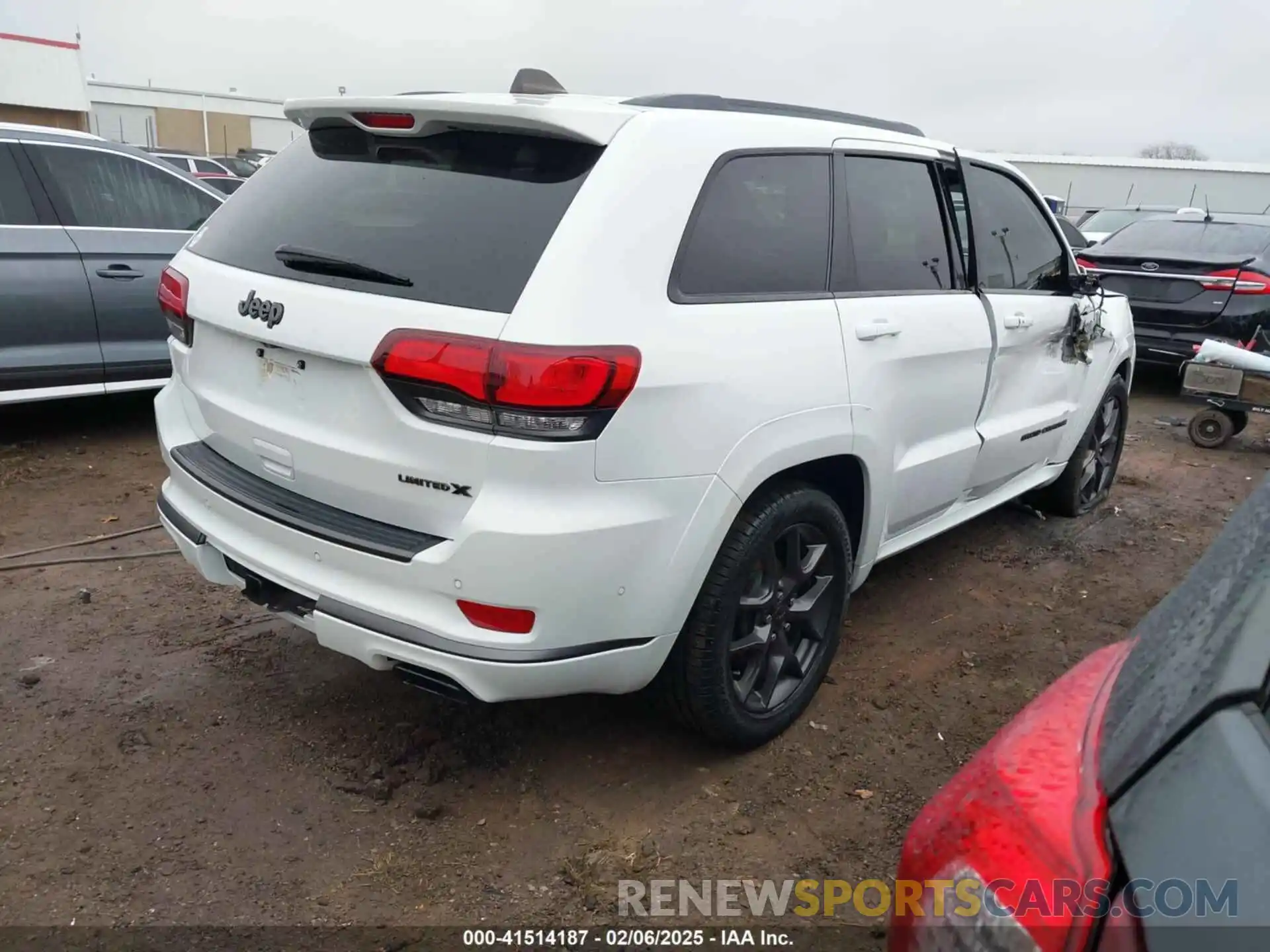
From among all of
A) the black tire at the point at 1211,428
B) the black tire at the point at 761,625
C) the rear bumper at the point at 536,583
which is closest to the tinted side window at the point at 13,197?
the rear bumper at the point at 536,583

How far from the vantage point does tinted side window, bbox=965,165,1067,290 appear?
3887mm

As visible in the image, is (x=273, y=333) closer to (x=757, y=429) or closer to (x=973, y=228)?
(x=757, y=429)

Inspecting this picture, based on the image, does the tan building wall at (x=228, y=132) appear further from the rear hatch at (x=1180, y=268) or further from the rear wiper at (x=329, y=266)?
the rear wiper at (x=329, y=266)

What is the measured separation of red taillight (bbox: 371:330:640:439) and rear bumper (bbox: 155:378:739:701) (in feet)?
0.49

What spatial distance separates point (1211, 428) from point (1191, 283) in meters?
1.62

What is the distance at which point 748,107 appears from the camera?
9.69 feet

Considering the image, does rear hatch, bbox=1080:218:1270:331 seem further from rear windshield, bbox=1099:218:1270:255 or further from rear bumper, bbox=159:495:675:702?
rear bumper, bbox=159:495:675:702

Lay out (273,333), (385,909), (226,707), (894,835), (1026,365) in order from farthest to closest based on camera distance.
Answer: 1. (1026,365)
2. (226,707)
3. (894,835)
4. (273,333)
5. (385,909)

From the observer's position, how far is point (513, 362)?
7.07 feet

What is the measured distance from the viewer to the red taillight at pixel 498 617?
228cm

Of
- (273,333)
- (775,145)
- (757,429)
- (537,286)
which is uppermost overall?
(775,145)

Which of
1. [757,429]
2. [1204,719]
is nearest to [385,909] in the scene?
[757,429]

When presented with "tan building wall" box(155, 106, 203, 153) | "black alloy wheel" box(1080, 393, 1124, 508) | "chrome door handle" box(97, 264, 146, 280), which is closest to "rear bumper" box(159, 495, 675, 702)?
"black alloy wheel" box(1080, 393, 1124, 508)

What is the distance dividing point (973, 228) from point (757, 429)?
176 centimetres
